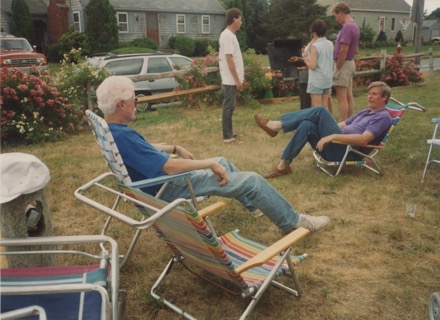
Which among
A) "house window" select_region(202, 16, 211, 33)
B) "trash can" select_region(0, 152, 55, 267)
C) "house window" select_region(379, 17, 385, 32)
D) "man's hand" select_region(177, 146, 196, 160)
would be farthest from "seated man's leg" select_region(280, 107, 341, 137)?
"house window" select_region(379, 17, 385, 32)

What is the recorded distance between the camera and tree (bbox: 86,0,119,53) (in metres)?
25.5

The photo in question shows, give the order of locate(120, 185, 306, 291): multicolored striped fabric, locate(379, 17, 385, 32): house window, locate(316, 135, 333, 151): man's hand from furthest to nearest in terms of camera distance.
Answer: locate(379, 17, 385, 32): house window, locate(316, 135, 333, 151): man's hand, locate(120, 185, 306, 291): multicolored striped fabric

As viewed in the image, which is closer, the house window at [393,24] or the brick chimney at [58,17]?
the brick chimney at [58,17]

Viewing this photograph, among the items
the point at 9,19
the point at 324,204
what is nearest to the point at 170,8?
the point at 9,19

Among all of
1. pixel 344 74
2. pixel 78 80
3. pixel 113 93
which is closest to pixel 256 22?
pixel 78 80

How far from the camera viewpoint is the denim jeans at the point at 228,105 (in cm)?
682

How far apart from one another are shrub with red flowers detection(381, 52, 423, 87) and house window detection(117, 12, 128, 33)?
839 inches

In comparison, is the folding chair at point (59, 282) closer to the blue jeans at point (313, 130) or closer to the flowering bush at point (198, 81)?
the blue jeans at point (313, 130)

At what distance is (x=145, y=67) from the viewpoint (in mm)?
11422

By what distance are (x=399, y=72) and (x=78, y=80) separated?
364 inches

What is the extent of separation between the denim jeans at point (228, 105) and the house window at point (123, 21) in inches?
1000

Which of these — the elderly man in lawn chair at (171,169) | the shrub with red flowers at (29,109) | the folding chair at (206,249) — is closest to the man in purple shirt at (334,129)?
the elderly man in lawn chair at (171,169)

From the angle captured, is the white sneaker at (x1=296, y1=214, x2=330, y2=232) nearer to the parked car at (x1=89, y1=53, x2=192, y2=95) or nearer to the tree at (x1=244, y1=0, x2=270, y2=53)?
the parked car at (x1=89, y1=53, x2=192, y2=95)

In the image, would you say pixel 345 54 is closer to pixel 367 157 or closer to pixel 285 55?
pixel 367 157
